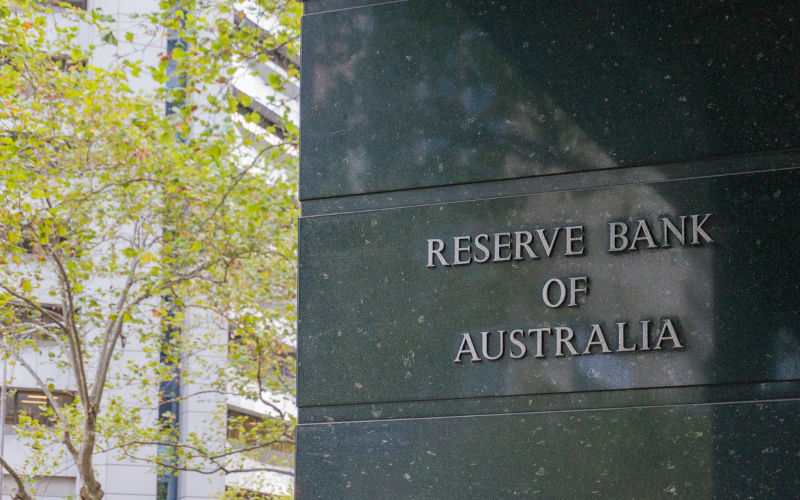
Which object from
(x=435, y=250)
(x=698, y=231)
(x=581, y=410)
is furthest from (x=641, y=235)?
(x=435, y=250)

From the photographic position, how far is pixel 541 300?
3.95 metres

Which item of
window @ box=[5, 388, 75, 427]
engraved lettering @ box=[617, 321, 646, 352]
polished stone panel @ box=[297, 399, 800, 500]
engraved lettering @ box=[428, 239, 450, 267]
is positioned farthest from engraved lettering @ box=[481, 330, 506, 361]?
window @ box=[5, 388, 75, 427]

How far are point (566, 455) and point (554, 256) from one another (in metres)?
0.77

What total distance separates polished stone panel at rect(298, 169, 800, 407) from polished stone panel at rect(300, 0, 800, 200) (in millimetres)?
165

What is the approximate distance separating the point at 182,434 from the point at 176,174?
1223 cm

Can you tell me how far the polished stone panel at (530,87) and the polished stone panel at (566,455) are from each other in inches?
39.0

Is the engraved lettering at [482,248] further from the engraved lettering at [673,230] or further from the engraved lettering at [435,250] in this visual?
the engraved lettering at [673,230]

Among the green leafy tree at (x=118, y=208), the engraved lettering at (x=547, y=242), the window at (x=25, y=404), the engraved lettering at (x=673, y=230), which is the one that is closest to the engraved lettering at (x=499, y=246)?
the engraved lettering at (x=547, y=242)

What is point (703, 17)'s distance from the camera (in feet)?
13.1

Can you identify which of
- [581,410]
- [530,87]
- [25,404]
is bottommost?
[581,410]

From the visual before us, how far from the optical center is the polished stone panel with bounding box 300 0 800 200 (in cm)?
391

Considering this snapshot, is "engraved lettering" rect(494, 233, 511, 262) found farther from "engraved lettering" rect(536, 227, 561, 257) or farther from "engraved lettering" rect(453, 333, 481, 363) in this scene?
"engraved lettering" rect(453, 333, 481, 363)

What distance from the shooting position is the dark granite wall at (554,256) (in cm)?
367

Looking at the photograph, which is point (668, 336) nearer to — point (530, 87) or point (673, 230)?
point (673, 230)
